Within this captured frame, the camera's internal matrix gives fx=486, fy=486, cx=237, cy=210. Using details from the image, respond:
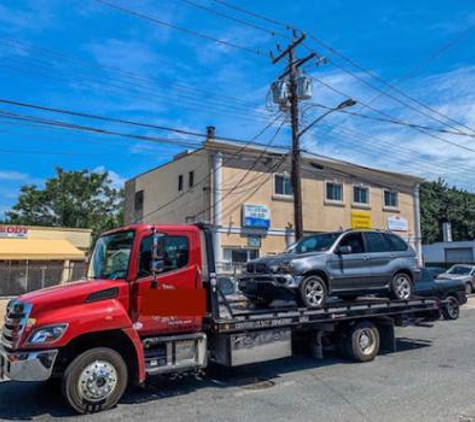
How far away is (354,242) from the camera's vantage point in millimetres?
10547

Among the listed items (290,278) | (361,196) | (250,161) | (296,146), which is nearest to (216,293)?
(290,278)

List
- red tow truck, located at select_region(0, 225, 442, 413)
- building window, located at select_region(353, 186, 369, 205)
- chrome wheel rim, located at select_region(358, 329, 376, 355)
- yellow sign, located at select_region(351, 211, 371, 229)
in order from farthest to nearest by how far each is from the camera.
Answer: building window, located at select_region(353, 186, 369, 205) → yellow sign, located at select_region(351, 211, 371, 229) → chrome wheel rim, located at select_region(358, 329, 376, 355) → red tow truck, located at select_region(0, 225, 442, 413)

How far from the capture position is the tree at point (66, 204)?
39.6 m

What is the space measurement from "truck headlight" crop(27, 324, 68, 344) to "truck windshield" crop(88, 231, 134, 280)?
1183 millimetres

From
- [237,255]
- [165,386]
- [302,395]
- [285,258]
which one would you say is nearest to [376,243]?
[285,258]

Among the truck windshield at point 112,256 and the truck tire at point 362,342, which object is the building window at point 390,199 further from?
the truck windshield at point 112,256

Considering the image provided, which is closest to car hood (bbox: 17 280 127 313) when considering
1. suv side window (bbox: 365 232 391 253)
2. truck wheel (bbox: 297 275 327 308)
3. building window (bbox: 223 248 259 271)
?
truck wheel (bbox: 297 275 327 308)

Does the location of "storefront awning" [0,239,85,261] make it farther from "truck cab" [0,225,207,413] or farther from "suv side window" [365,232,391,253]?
"suv side window" [365,232,391,253]

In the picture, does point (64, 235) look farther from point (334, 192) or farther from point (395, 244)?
point (395, 244)

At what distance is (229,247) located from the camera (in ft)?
80.2

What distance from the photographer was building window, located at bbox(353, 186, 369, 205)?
97.9 ft

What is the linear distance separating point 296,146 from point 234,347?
11.7 metres

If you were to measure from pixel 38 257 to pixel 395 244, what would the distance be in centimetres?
1489

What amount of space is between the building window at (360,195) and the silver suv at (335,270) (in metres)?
18.8
